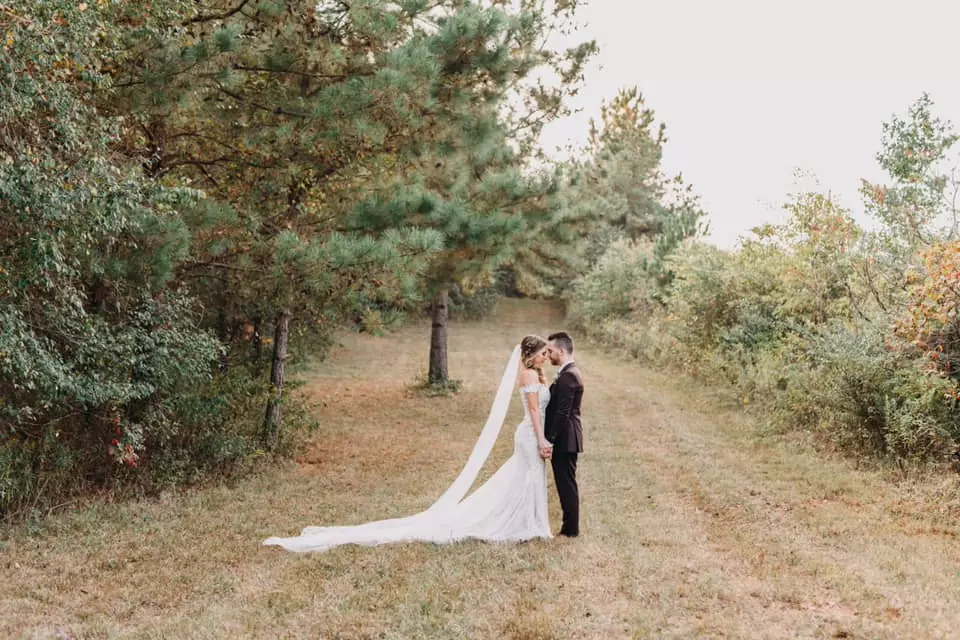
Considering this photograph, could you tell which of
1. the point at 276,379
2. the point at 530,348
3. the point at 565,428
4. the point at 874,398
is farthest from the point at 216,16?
the point at 874,398

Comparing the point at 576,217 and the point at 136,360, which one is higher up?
the point at 576,217

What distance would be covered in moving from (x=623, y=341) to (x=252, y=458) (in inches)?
764

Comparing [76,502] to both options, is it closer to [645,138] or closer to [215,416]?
[215,416]

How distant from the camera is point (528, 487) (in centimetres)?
707

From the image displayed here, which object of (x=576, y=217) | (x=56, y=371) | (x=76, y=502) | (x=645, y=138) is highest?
(x=645, y=138)

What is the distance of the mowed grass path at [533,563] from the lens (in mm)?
5055

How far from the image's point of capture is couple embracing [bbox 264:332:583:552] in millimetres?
6934

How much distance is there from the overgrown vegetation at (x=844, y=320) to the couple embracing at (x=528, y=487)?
13.7 ft

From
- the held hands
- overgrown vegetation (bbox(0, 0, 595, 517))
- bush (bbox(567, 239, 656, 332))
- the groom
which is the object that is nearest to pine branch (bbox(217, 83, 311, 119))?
overgrown vegetation (bbox(0, 0, 595, 517))

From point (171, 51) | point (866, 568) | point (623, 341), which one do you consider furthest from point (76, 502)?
point (623, 341)

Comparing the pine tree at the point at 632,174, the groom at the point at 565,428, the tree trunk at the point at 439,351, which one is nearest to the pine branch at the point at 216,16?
the groom at the point at 565,428

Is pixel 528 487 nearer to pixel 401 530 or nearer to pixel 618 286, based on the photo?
pixel 401 530

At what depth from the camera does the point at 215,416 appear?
896cm

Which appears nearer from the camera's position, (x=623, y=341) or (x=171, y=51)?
(x=171, y=51)
